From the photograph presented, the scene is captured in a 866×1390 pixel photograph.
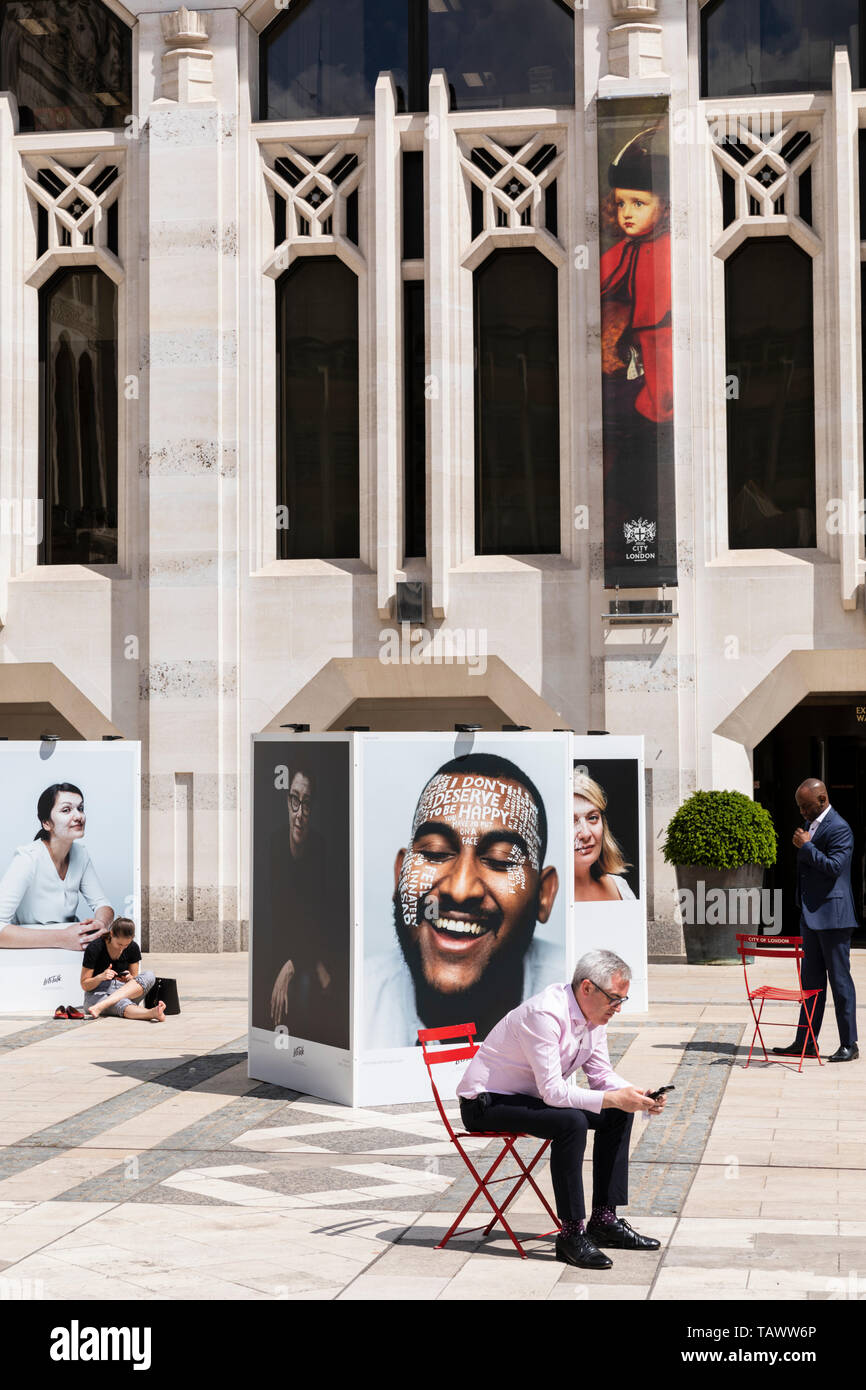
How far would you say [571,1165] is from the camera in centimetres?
761

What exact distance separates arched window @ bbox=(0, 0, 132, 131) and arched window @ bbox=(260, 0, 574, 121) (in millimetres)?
2025

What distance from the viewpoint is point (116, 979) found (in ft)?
51.5

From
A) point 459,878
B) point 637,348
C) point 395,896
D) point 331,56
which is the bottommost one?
point 395,896

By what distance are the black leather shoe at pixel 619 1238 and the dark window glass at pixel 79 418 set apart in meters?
16.4

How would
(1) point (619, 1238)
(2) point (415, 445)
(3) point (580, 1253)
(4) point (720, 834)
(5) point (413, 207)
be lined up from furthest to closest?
(5) point (413, 207), (2) point (415, 445), (4) point (720, 834), (1) point (619, 1238), (3) point (580, 1253)

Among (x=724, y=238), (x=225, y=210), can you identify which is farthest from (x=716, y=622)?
(x=225, y=210)

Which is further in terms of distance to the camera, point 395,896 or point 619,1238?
point 395,896

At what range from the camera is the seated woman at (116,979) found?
15430mm

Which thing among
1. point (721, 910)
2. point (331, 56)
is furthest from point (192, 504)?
point (721, 910)

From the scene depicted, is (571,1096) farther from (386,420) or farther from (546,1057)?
(386,420)

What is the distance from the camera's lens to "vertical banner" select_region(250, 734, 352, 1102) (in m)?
11.5

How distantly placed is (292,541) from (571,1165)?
50.8ft

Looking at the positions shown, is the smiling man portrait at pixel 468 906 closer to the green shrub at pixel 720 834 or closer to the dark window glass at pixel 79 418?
the green shrub at pixel 720 834

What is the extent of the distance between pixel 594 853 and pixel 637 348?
24.8 feet
